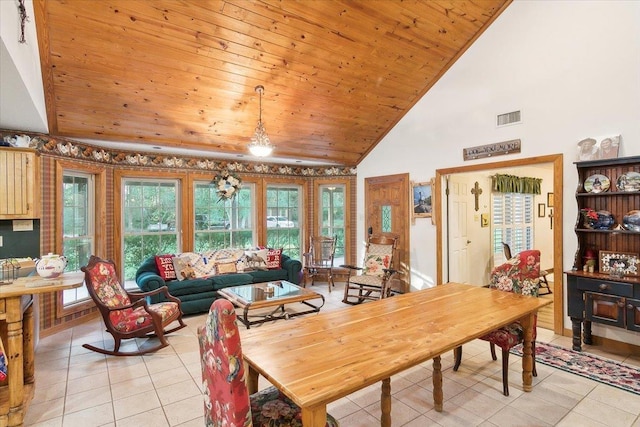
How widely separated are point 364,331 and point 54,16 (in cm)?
353

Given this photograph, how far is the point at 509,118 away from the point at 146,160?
533 cm

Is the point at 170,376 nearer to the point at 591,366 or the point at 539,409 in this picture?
the point at 539,409

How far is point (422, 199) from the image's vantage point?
543 cm

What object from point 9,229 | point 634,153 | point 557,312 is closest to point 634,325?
point 557,312

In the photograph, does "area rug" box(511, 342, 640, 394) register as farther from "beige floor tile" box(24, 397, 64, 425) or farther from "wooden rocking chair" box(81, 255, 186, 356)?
"beige floor tile" box(24, 397, 64, 425)

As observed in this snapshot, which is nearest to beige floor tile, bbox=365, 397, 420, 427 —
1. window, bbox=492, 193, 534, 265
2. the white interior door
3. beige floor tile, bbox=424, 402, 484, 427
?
beige floor tile, bbox=424, 402, 484, 427

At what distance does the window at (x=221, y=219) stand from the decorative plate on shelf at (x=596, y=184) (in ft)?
16.7

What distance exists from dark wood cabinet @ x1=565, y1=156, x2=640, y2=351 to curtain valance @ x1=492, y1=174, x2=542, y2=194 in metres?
2.52

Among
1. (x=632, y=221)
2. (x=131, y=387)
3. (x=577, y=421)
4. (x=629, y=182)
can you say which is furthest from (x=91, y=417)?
(x=629, y=182)

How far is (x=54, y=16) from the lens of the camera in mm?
2762

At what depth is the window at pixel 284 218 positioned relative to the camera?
664 cm

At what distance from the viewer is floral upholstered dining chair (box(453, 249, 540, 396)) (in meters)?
2.61

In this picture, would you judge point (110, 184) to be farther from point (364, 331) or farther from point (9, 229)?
point (364, 331)

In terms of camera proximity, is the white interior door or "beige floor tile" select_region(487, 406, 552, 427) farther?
the white interior door
